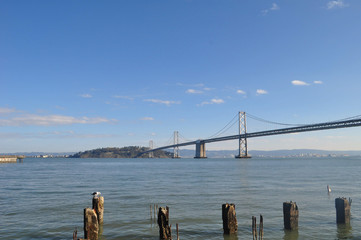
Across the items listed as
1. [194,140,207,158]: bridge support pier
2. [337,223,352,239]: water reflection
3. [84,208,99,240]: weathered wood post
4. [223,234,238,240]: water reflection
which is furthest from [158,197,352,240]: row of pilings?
[194,140,207,158]: bridge support pier

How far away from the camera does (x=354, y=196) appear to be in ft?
71.8

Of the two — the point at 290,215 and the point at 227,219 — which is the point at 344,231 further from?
the point at 227,219

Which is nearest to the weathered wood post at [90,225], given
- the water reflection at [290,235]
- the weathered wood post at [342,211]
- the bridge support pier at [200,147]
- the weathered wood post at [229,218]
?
the weathered wood post at [229,218]

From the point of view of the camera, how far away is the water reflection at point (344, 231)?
11.9 meters

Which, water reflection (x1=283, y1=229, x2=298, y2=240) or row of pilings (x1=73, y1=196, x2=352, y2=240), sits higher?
row of pilings (x1=73, y1=196, x2=352, y2=240)

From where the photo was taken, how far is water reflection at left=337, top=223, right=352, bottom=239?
468 inches

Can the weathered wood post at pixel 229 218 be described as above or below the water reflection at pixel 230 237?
above

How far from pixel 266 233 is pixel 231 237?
5.18 ft

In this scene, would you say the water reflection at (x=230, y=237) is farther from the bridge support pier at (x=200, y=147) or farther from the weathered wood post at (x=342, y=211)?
the bridge support pier at (x=200, y=147)

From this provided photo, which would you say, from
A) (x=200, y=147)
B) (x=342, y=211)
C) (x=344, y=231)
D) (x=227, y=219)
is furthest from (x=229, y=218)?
(x=200, y=147)

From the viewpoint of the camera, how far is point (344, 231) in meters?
12.5

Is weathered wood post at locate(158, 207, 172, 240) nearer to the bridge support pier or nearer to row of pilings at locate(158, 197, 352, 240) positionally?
row of pilings at locate(158, 197, 352, 240)

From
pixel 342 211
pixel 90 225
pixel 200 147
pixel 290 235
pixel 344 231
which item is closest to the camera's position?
pixel 90 225

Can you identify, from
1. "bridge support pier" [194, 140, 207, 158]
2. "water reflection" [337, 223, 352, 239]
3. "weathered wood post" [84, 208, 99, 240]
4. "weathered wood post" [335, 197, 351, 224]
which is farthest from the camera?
"bridge support pier" [194, 140, 207, 158]
